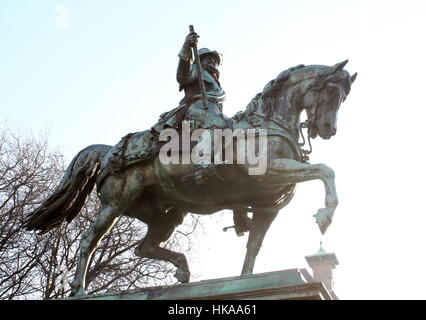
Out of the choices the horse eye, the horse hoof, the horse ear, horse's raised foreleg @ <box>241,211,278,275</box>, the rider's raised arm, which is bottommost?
the horse hoof

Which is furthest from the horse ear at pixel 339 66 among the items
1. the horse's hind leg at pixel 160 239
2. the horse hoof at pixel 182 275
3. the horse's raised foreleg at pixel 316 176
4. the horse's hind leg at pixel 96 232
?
the horse's hind leg at pixel 96 232

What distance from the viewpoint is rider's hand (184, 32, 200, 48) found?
378 inches

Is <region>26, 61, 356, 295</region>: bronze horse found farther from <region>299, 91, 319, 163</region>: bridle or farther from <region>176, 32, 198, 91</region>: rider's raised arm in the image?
<region>176, 32, 198, 91</region>: rider's raised arm

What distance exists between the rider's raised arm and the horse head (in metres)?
1.72

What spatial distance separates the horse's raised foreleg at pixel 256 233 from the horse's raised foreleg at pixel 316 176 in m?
0.88

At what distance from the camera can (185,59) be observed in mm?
9773

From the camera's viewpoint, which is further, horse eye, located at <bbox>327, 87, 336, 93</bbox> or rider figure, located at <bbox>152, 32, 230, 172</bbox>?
rider figure, located at <bbox>152, 32, 230, 172</bbox>

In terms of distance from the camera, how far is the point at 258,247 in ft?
29.1

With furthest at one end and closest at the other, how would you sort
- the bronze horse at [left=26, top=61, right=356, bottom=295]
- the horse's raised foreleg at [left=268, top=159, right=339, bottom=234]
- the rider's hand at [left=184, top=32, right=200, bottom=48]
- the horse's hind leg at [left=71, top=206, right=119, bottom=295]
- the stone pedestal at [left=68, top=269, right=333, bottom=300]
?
the rider's hand at [left=184, top=32, right=200, bottom=48], the horse's hind leg at [left=71, top=206, right=119, bottom=295], the bronze horse at [left=26, top=61, right=356, bottom=295], the horse's raised foreleg at [left=268, top=159, right=339, bottom=234], the stone pedestal at [left=68, top=269, right=333, bottom=300]

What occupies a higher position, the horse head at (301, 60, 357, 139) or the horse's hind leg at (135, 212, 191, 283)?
the horse head at (301, 60, 357, 139)

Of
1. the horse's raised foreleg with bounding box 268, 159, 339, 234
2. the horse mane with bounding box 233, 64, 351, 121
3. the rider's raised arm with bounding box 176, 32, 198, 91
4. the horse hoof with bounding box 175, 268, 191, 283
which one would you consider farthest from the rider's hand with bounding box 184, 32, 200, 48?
the horse hoof with bounding box 175, 268, 191, 283

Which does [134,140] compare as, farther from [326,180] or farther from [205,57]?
[326,180]
